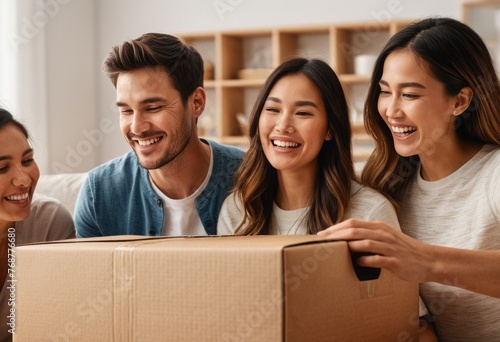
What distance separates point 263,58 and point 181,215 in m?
3.22

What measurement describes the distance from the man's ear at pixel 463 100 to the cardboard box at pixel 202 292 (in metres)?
0.56

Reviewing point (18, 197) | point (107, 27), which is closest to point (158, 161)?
point (18, 197)

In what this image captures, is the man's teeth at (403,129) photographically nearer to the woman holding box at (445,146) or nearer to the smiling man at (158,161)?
the woman holding box at (445,146)

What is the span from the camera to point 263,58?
509cm

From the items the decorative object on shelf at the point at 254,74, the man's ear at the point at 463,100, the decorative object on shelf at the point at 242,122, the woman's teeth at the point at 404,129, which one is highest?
the decorative object on shelf at the point at 254,74

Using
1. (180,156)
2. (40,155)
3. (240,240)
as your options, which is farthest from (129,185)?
(40,155)

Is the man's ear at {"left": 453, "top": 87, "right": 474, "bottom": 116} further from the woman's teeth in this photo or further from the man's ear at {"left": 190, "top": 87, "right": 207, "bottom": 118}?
the man's ear at {"left": 190, "top": 87, "right": 207, "bottom": 118}

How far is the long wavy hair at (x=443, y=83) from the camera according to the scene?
1591 millimetres

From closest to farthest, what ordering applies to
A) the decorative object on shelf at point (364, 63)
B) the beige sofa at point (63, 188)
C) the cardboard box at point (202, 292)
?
the cardboard box at point (202, 292), the beige sofa at point (63, 188), the decorative object on shelf at point (364, 63)

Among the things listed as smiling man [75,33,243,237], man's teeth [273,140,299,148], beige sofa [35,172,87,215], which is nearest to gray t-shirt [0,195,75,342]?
smiling man [75,33,243,237]

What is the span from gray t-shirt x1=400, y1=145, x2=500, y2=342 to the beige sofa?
1251mm

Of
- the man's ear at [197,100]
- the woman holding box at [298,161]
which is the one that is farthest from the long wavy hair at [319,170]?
the man's ear at [197,100]

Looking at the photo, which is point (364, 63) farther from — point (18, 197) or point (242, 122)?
point (18, 197)

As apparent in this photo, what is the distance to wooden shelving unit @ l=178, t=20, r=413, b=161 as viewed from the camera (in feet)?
15.6
